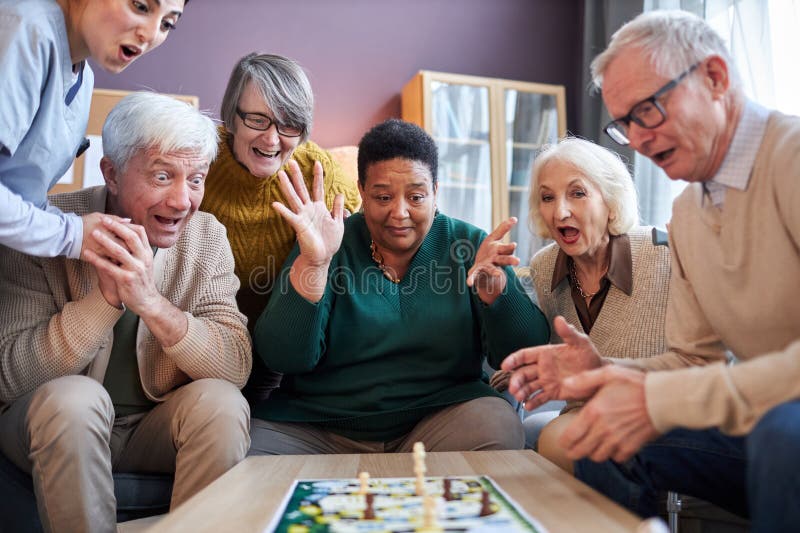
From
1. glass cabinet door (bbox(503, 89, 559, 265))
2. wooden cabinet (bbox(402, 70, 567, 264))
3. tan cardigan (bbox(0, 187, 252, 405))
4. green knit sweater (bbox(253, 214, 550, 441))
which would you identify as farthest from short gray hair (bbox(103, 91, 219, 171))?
glass cabinet door (bbox(503, 89, 559, 265))

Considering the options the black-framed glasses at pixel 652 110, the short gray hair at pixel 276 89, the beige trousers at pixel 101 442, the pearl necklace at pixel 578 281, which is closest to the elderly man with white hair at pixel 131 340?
the beige trousers at pixel 101 442

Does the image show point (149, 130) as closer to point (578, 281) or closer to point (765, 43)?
point (578, 281)

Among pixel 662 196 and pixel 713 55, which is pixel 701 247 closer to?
pixel 713 55

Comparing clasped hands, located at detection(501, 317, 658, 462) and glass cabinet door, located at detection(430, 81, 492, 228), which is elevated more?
glass cabinet door, located at detection(430, 81, 492, 228)

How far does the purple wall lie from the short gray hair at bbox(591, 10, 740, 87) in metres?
3.01

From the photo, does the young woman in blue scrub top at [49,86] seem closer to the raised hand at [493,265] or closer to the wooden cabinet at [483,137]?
the raised hand at [493,265]

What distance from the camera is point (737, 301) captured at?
127 cm

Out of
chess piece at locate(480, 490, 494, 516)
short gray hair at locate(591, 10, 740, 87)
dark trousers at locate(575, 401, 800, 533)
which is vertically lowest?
dark trousers at locate(575, 401, 800, 533)

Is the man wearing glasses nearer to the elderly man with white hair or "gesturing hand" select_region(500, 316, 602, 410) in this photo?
"gesturing hand" select_region(500, 316, 602, 410)

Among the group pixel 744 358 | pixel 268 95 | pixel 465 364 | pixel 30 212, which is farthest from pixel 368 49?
pixel 744 358

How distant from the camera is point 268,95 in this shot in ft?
6.66

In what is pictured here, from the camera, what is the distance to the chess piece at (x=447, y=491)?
45.1 inches

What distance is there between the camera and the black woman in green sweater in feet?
5.86

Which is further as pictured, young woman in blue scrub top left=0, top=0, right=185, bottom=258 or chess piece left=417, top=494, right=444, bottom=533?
young woman in blue scrub top left=0, top=0, right=185, bottom=258
